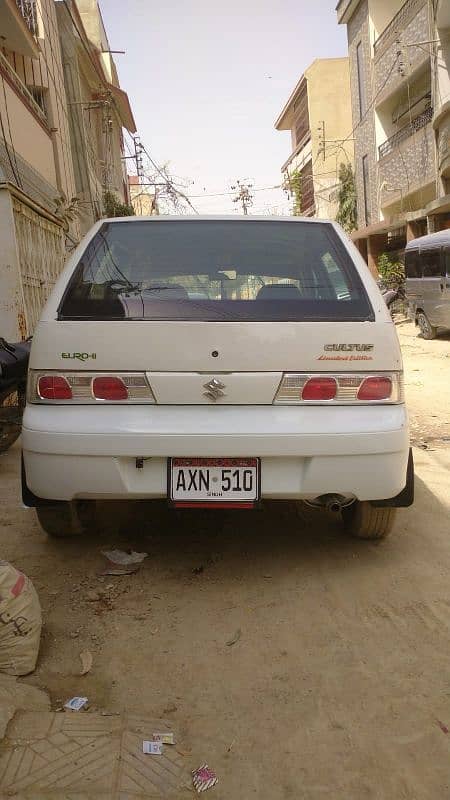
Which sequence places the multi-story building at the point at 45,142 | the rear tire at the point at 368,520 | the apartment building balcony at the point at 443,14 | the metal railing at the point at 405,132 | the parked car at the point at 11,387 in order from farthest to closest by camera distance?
the metal railing at the point at 405,132 → the apartment building balcony at the point at 443,14 → the multi-story building at the point at 45,142 → the parked car at the point at 11,387 → the rear tire at the point at 368,520

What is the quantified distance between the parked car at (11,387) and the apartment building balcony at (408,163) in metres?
17.4

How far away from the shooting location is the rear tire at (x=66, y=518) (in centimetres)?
341

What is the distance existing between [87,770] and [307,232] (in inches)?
105

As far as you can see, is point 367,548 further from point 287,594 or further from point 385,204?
point 385,204

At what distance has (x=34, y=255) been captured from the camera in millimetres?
8781

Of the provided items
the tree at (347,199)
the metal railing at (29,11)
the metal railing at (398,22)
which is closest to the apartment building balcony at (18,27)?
the metal railing at (29,11)

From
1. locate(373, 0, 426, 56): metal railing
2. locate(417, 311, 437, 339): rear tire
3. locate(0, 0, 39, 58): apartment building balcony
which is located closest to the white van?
locate(0, 0, 39, 58): apartment building balcony

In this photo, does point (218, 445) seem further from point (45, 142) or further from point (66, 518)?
point (45, 142)

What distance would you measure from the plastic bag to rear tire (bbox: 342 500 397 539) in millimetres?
1646

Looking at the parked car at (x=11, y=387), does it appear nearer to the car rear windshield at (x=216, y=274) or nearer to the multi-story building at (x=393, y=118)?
the car rear windshield at (x=216, y=274)

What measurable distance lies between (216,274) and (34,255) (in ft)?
20.2

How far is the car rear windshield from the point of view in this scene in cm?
291

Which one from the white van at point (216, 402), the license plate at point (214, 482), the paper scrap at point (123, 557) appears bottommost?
the paper scrap at point (123, 557)

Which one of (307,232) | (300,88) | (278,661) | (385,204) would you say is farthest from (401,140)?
(278,661)
